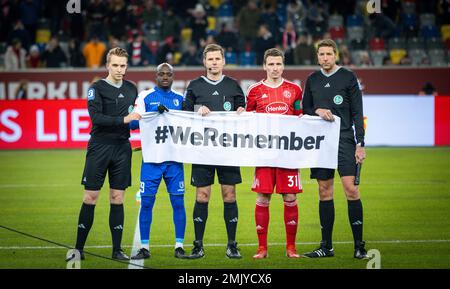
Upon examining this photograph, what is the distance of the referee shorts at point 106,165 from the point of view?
9648 millimetres

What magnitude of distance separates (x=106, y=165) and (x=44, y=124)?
1273cm

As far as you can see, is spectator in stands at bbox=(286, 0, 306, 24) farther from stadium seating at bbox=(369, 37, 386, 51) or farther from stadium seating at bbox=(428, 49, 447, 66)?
stadium seating at bbox=(428, 49, 447, 66)

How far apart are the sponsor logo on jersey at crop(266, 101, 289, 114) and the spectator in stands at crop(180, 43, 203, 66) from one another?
614 inches

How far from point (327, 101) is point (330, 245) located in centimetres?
155

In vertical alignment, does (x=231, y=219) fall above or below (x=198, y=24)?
below

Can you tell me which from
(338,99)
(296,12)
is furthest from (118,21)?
(338,99)

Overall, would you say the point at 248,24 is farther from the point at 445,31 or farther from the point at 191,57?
the point at 445,31

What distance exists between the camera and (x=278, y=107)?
9.93 m

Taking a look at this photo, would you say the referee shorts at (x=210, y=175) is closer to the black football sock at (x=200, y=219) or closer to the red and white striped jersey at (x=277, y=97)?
the black football sock at (x=200, y=219)

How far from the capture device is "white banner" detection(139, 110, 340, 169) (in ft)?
32.5

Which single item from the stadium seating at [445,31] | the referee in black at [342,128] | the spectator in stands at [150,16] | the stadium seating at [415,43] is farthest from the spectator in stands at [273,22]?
the referee in black at [342,128]

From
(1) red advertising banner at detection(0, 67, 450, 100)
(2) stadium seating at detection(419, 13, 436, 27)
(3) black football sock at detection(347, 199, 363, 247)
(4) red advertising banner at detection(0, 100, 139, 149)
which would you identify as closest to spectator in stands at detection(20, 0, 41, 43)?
(1) red advertising banner at detection(0, 67, 450, 100)

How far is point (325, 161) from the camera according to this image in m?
9.87
